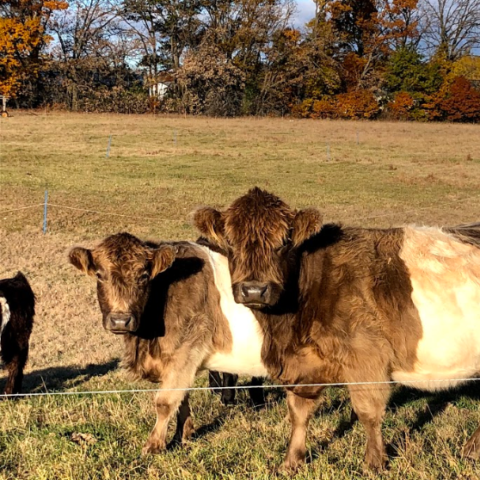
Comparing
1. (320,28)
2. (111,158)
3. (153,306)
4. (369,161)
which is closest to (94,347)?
(153,306)

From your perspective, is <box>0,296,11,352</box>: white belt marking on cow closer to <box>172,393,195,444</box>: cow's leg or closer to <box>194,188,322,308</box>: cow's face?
<box>172,393,195,444</box>: cow's leg

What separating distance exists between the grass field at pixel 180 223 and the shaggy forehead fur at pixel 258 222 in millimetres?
1437

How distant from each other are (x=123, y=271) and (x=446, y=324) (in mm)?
2311

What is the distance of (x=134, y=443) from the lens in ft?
13.9

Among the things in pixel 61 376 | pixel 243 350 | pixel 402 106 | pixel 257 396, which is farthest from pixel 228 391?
pixel 402 106

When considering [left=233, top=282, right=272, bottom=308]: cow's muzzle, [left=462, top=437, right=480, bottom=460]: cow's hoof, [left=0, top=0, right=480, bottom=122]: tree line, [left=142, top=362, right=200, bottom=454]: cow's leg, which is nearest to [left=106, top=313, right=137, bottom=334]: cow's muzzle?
[left=142, top=362, right=200, bottom=454]: cow's leg

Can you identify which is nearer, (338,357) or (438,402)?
(338,357)

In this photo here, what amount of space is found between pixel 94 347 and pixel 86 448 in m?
4.26

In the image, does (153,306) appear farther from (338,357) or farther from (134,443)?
(338,357)

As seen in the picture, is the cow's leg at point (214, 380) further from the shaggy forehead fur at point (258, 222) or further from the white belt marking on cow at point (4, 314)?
the white belt marking on cow at point (4, 314)

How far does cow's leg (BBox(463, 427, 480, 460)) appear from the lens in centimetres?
402

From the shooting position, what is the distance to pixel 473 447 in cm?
408

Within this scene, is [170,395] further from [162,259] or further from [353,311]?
[353,311]

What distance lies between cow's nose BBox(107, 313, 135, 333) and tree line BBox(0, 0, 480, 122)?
152 ft
